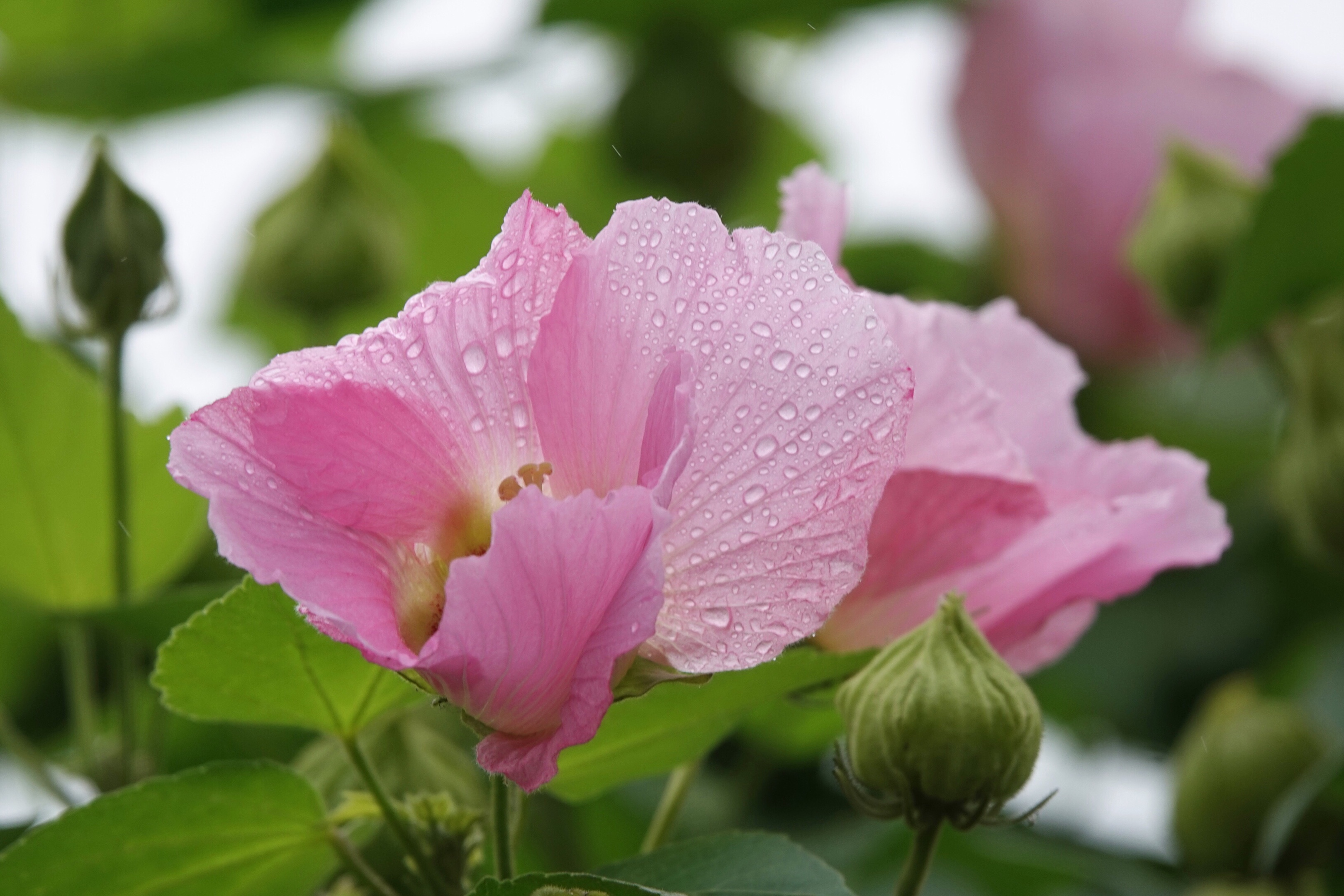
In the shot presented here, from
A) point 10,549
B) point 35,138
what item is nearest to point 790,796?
point 10,549

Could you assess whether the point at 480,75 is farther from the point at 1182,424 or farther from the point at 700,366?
the point at 700,366

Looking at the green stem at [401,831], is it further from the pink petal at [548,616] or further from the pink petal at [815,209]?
the pink petal at [815,209]

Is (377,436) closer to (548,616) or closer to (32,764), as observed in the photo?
(548,616)

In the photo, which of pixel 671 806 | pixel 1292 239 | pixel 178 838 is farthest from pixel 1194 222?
pixel 178 838

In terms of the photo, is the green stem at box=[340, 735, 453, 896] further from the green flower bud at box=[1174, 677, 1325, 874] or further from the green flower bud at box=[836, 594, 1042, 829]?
the green flower bud at box=[1174, 677, 1325, 874]

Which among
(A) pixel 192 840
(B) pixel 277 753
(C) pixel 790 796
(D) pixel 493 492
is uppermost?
(D) pixel 493 492

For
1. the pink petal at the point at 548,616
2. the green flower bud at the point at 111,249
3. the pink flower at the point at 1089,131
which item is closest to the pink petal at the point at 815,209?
the pink petal at the point at 548,616

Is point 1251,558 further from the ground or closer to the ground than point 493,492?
closer to the ground
